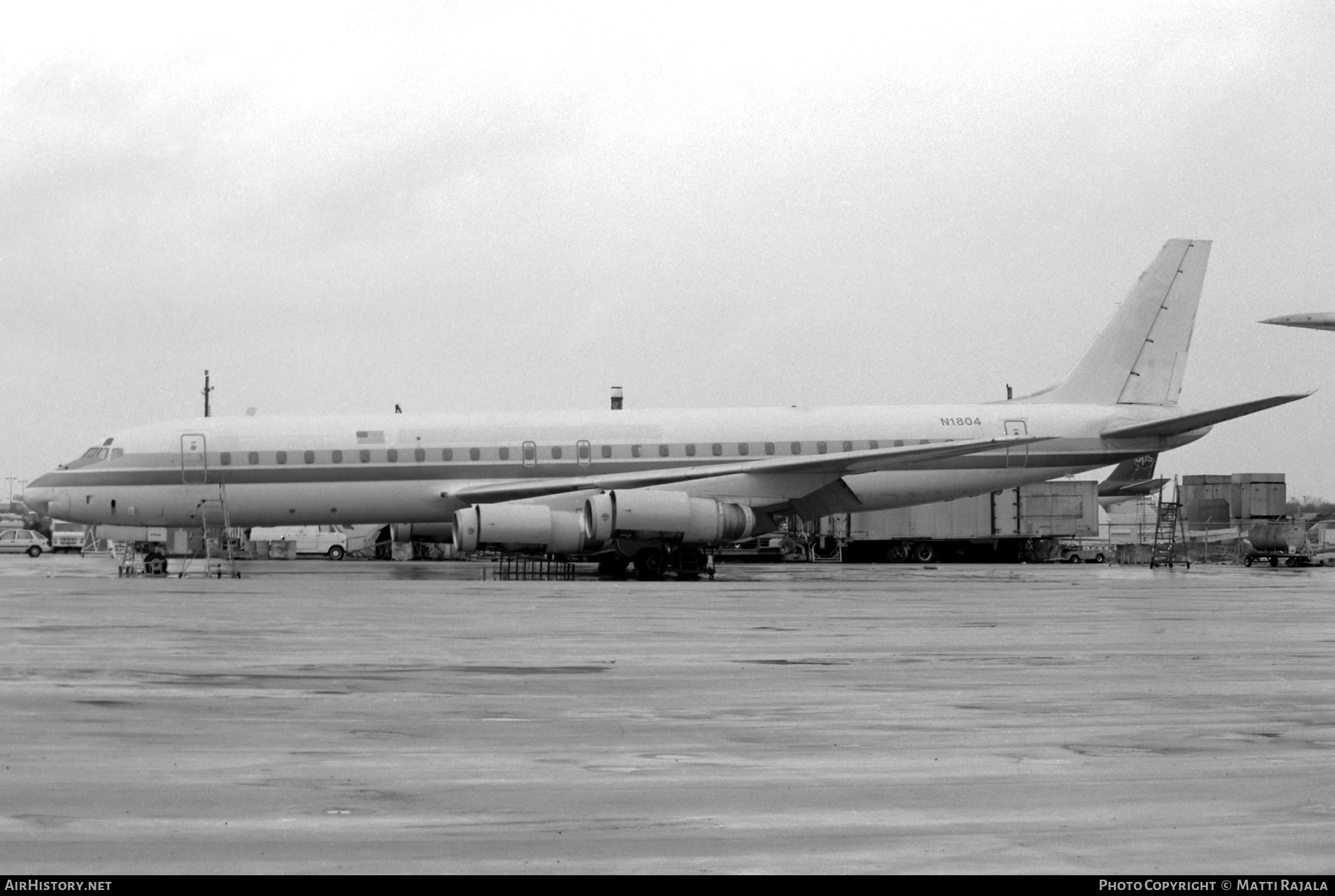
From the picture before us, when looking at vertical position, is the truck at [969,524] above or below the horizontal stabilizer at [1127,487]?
below

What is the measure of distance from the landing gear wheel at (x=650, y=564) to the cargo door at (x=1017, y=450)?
30.9ft

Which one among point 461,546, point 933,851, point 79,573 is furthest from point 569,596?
point 933,851

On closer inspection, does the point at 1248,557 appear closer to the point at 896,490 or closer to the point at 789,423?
the point at 896,490

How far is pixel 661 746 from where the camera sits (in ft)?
26.6

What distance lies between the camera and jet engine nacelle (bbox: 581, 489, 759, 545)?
29641mm

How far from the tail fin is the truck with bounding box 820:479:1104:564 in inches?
470

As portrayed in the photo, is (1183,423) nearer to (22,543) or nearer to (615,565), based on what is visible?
(615,565)

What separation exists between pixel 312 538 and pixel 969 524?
25.0m

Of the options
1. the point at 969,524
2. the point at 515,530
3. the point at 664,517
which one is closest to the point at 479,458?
the point at 515,530

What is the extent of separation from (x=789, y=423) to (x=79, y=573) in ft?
50.8

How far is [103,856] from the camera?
17.9 feet

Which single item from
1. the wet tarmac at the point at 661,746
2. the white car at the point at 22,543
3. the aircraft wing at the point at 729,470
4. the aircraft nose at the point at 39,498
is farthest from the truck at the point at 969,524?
the wet tarmac at the point at 661,746

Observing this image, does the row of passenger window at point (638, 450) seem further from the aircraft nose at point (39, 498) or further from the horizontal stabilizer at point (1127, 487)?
the horizontal stabilizer at point (1127, 487)

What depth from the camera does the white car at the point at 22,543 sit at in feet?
203
